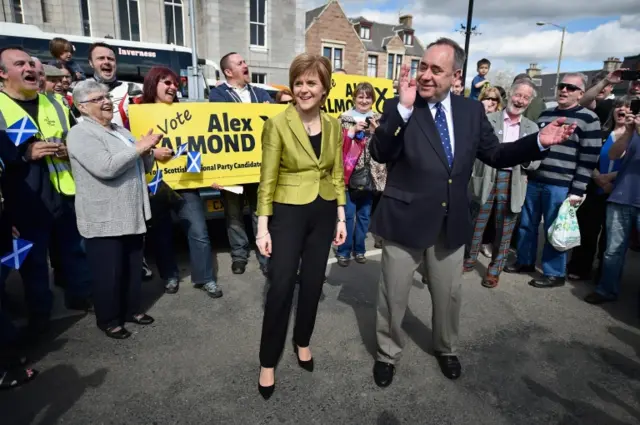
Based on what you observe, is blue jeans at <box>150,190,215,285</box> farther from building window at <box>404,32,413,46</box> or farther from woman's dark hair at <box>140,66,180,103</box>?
building window at <box>404,32,413,46</box>

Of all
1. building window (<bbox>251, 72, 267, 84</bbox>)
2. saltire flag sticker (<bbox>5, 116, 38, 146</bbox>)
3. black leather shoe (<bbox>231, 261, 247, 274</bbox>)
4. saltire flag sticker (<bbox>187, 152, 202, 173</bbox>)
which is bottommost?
black leather shoe (<bbox>231, 261, 247, 274</bbox>)

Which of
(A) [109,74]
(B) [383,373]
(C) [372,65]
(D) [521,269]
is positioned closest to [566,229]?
(D) [521,269]

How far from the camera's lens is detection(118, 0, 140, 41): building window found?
2319 centimetres

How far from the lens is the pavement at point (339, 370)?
8.16ft

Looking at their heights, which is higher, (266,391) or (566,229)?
(566,229)

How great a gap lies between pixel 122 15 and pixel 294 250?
26.2 meters

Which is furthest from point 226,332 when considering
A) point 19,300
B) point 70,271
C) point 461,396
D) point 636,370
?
point 636,370

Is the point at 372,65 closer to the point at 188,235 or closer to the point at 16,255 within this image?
the point at 188,235

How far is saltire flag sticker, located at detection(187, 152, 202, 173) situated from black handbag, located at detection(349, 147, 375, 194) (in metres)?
1.76

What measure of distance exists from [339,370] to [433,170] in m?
1.57

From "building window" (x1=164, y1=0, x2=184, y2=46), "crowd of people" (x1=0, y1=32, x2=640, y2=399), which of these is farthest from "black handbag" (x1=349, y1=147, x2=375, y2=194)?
"building window" (x1=164, y1=0, x2=184, y2=46)

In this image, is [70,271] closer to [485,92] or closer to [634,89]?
[485,92]

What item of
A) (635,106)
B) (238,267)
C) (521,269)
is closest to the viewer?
(635,106)

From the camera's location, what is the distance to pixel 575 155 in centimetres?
420
